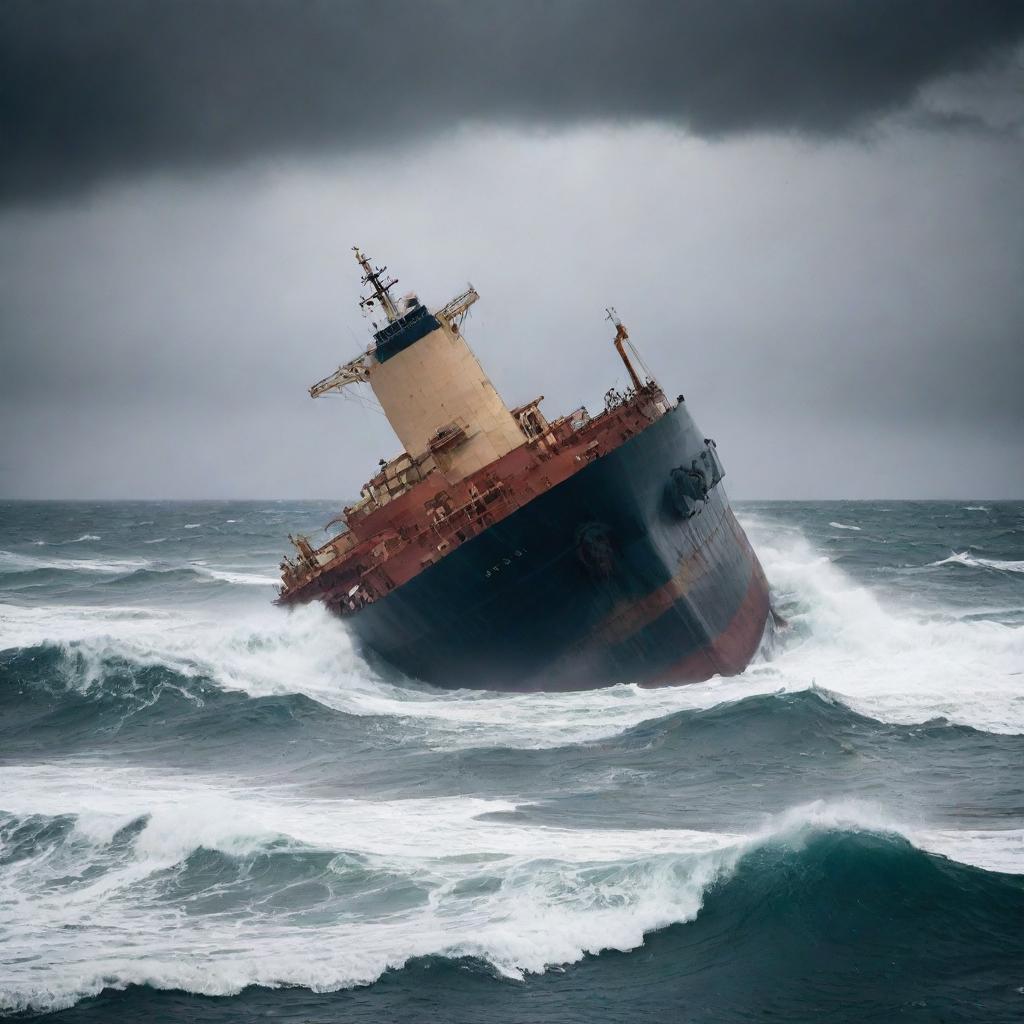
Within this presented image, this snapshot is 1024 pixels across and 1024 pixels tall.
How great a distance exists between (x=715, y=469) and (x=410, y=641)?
8.00m

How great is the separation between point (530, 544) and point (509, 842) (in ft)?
26.9

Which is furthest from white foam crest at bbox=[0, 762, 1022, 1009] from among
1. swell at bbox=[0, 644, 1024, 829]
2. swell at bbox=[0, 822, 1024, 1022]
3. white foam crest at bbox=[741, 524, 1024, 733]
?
white foam crest at bbox=[741, 524, 1024, 733]

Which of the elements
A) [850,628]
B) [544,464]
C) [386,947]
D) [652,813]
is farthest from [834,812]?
[850,628]

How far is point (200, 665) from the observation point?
89.6 ft

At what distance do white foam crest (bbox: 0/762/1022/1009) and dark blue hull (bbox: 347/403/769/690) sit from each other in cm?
647

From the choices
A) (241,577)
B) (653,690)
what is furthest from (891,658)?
(241,577)

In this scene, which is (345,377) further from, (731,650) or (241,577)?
(241,577)

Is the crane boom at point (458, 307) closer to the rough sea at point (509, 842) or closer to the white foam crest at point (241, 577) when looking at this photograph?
the rough sea at point (509, 842)

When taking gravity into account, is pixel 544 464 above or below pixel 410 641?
above

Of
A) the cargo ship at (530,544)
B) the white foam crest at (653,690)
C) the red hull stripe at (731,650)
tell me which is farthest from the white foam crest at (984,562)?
the cargo ship at (530,544)

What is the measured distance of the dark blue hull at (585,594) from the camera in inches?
843

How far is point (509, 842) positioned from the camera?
14.0 meters

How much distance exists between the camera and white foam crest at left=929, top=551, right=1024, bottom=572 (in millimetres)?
50125

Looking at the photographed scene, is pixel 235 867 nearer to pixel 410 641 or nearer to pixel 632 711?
pixel 632 711
